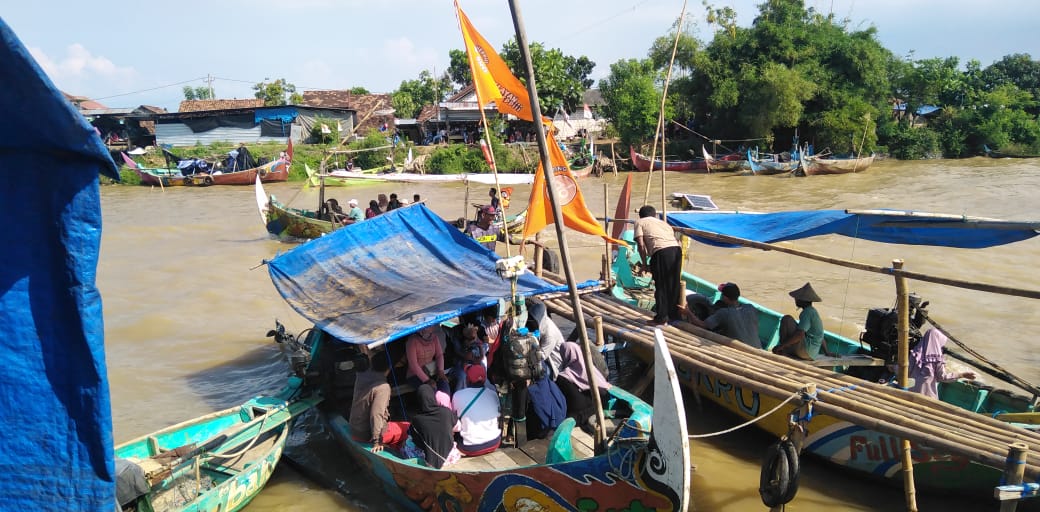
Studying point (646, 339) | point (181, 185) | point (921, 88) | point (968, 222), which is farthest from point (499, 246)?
point (921, 88)

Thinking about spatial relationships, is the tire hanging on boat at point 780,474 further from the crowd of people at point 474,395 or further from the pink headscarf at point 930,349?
the pink headscarf at point 930,349

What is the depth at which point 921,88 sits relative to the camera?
32781 millimetres

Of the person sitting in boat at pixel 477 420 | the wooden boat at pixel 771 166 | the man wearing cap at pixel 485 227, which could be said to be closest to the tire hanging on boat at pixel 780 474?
the person sitting in boat at pixel 477 420

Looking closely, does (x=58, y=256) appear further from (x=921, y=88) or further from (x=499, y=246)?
(x=921, y=88)

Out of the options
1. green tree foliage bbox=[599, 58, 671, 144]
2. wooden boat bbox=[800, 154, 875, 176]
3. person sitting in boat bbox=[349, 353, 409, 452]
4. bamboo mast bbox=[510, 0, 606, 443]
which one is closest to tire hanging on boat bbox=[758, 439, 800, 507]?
bamboo mast bbox=[510, 0, 606, 443]

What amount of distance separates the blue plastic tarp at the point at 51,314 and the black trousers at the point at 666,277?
4.99m

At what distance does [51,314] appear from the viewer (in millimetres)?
2180

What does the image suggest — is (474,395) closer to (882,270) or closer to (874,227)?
(882,270)

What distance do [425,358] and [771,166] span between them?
24263mm

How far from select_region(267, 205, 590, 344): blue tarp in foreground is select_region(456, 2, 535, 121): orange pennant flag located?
5.02 feet

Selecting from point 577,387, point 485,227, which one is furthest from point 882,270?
point 485,227

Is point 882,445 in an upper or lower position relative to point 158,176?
lower

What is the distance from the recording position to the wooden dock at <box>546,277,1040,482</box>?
3.89 metres

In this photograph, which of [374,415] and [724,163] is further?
[724,163]
